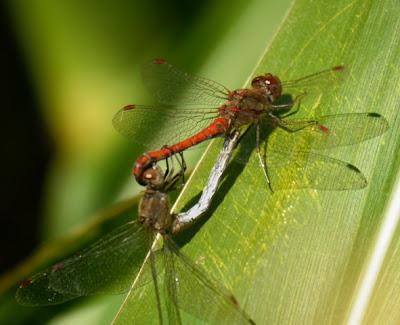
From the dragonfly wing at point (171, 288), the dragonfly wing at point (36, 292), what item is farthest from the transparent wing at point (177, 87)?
the dragonfly wing at point (36, 292)

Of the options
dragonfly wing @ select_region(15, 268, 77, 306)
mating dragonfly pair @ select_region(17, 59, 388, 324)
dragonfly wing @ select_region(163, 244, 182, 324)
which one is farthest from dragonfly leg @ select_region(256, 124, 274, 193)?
dragonfly wing @ select_region(15, 268, 77, 306)

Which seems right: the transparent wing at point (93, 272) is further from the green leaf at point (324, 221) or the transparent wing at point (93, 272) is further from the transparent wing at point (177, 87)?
the transparent wing at point (177, 87)

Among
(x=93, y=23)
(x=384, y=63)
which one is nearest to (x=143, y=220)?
(x=384, y=63)

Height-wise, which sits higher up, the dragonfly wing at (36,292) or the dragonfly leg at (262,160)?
the dragonfly leg at (262,160)

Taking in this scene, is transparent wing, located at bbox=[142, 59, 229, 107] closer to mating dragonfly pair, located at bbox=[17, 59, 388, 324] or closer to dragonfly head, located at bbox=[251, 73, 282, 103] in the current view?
mating dragonfly pair, located at bbox=[17, 59, 388, 324]

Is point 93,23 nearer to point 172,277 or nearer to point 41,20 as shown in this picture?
point 41,20

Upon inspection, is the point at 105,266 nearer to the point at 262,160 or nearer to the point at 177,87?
the point at 262,160
